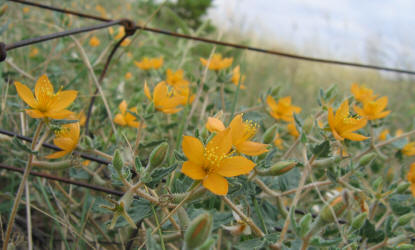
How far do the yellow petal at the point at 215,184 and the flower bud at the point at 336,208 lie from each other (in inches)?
8.8

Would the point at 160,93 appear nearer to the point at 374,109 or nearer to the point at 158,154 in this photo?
the point at 158,154

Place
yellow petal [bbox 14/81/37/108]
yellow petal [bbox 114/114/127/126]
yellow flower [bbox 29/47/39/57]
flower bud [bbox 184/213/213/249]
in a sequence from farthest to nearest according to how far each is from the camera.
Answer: yellow flower [bbox 29/47/39/57] → yellow petal [bbox 114/114/127/126] → yellow petal [bbox 14/81/37/108] → flower bud [bbox 184/213/213/249]

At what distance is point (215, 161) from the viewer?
2.33ft

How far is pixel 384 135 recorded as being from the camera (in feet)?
5.13

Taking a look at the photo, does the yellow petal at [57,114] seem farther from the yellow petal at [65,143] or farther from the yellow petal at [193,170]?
the yellow petal at [193,170]

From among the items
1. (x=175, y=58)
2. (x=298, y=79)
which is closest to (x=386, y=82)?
(x=298, y=79)

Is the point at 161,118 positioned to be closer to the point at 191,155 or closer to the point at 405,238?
the point at 191,155

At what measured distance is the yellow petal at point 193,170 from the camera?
2.16ft

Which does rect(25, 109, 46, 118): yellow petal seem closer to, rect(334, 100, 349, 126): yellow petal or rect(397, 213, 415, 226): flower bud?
rect(334, 100, 349, 126): yellow petal

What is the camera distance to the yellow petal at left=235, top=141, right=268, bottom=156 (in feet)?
2.44

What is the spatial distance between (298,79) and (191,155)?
460cm

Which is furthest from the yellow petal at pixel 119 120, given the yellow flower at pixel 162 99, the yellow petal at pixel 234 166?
the yellow petal at pixel 234 166

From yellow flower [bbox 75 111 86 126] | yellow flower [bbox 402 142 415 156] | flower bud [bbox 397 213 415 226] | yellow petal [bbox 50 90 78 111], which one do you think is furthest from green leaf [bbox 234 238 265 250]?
yellow flower [bbox 402 142 415 156]

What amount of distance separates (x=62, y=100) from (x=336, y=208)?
71 centimetres
